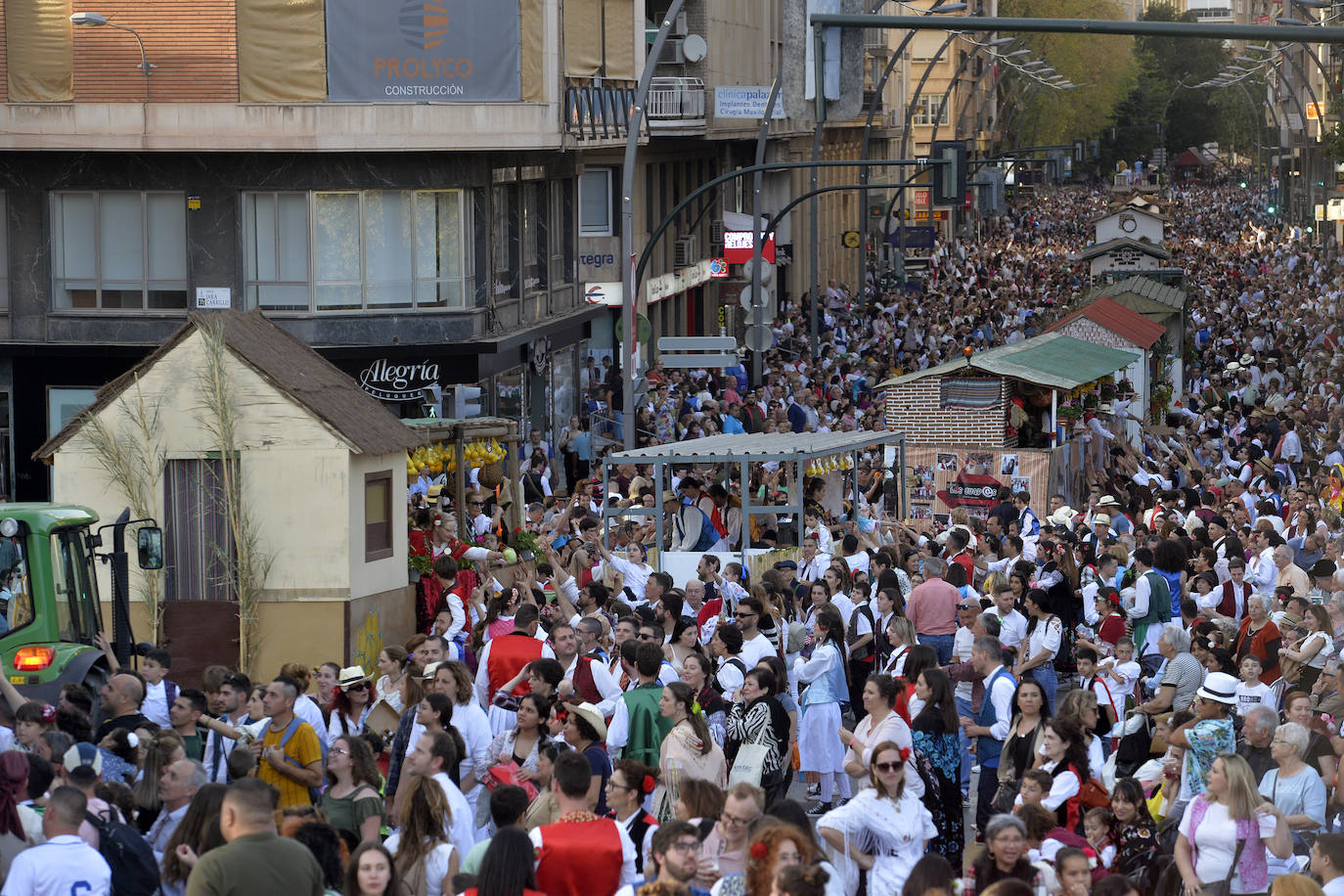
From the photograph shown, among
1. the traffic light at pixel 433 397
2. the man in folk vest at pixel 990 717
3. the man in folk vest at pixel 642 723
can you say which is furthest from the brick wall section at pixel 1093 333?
the man in folk vest at pixel 642 723

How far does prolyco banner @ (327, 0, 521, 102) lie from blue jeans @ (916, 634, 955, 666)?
51.5ft

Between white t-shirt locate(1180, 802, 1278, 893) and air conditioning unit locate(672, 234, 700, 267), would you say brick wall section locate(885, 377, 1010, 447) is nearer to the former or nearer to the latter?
white t-shirt locate(1180, 802, 1278, 893)

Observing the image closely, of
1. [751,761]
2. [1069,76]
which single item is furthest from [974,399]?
[1069,76]

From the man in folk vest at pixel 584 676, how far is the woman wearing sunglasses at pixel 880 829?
9.21ft

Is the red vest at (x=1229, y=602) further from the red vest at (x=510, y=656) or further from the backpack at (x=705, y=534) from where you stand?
the red vest at (x=510, y=656)

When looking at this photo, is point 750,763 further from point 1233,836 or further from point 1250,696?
point 1250,696

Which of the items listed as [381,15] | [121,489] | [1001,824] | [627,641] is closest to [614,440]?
[381,15]

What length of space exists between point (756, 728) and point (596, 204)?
96.3ft

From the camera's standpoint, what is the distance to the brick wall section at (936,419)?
26594 mm

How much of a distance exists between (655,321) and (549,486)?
18575mm

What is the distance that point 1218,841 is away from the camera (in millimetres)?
9047

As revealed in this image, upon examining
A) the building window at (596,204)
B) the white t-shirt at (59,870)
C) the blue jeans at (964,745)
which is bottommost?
the blue jeans at (964,745)

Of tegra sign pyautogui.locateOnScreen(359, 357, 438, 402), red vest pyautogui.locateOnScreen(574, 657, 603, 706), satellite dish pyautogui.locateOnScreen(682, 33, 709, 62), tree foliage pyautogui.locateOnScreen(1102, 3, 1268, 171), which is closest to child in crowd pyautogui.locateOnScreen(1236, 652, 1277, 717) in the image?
red vest pyautogui.locateOnScreen(574, 657, 603, 706)

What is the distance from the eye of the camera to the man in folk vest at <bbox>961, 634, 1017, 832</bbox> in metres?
11.6
